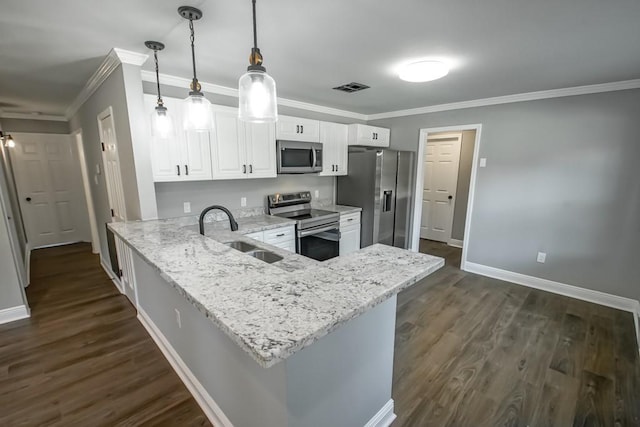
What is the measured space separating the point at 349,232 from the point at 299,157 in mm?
1309

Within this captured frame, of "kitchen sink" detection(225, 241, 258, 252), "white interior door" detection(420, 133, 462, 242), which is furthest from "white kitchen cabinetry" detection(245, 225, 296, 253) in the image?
"white interior door" detection(420, 133, 462, 242)

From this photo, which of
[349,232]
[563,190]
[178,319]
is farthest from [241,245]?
[563,190]

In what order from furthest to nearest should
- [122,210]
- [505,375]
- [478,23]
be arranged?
[122,210] < [505,375] < [478,23]

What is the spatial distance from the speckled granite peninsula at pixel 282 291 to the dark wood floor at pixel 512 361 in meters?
0.66

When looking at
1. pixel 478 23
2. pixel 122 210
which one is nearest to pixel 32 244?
pixel 122 210

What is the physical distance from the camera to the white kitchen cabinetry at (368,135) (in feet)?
13.8

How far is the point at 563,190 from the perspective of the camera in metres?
3.21

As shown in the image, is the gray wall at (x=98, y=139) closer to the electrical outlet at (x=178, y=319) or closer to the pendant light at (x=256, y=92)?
the electrical outlet at (x=178, y=319)

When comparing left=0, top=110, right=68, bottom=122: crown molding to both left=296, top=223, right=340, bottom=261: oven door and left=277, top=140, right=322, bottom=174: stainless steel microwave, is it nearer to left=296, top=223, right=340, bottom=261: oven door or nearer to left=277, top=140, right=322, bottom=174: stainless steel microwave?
left=277, top=140, right=322, bottom=174: stainless steel microwave

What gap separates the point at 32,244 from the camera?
4.96 metres

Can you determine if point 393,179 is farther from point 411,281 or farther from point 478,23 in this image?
point 411,281

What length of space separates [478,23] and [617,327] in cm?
314

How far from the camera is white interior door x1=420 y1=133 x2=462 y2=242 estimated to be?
5273mm

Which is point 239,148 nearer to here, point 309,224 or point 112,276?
point 309,224
